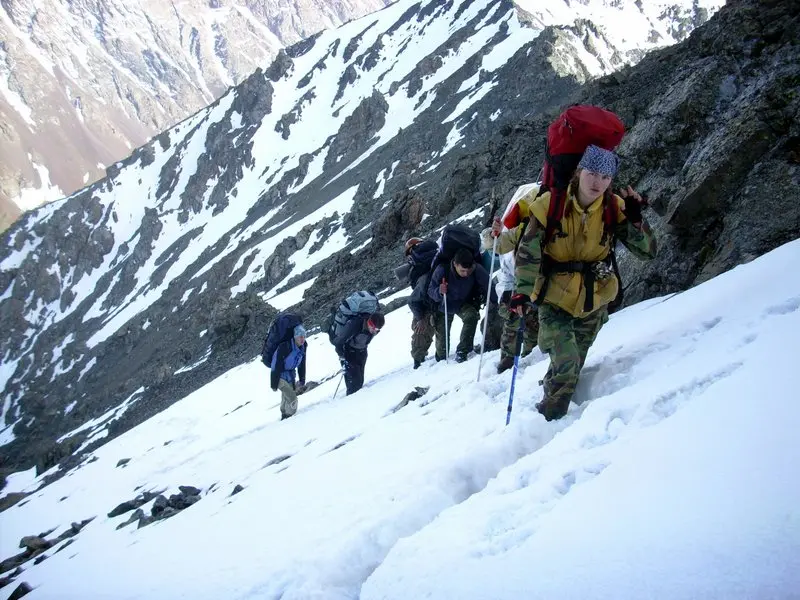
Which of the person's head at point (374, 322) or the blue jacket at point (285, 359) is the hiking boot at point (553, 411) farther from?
the blue jacket at point (285, 359)

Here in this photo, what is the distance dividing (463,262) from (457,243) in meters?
0.30

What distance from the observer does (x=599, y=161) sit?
3668 millimetres

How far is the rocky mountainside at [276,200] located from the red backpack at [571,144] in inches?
A: 265

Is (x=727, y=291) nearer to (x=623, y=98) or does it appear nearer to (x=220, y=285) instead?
(x=623, y=98)

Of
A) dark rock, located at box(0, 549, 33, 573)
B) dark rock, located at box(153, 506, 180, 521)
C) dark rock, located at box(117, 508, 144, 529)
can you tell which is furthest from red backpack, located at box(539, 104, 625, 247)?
dark rock, located at box(0, 549, 33, 573)

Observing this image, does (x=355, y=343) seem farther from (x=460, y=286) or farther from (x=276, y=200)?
(x=276, y=200)

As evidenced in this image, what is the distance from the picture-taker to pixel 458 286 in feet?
25.5

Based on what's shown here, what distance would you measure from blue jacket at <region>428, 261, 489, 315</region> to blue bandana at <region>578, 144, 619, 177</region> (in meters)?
4.01

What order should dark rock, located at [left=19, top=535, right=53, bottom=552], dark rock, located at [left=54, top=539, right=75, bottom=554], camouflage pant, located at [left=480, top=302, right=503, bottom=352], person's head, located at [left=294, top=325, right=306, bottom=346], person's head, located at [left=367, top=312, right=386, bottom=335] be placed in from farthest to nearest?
dark rock, located at [left=19, top=535, right=53, bottom=552], person's head, located at [left=294, top=325, right=306, bottom=346], person's head, located at [left=367, top=312, right=386, bottom=335], dark rock, located at [left=54, top=539, right=75, bottom=554], camouflage pant, located at [left=480, top=302, right=503, bottom=352]

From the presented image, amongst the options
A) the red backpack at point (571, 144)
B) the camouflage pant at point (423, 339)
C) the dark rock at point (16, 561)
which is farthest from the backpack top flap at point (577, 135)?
the dark rock at point (16, 561)

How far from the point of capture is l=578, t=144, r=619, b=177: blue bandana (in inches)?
144

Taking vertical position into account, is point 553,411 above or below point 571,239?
below

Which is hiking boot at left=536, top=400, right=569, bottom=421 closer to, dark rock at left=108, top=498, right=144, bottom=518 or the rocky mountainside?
the rocky mountainside

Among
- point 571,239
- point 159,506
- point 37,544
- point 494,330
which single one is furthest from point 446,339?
point 37,544
